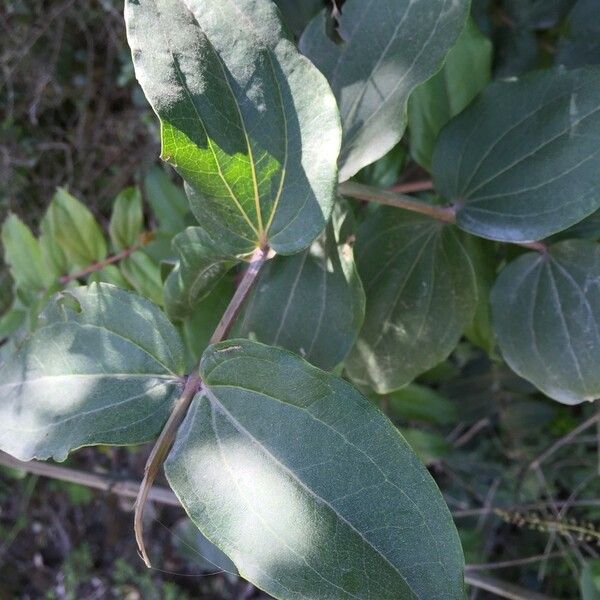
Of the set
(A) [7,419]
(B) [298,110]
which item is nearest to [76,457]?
(A) [7,419]

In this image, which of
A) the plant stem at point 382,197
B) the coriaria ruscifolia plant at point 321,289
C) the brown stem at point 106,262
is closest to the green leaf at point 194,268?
the coriaria ruscifolia plant at point 321,289

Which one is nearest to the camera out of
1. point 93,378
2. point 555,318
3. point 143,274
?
point 93,378

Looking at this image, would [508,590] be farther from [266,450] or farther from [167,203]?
[167,203]

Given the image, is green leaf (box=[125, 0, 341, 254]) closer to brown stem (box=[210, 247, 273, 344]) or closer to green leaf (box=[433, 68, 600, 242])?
brown stem (box=[210, 247, 273, 344])

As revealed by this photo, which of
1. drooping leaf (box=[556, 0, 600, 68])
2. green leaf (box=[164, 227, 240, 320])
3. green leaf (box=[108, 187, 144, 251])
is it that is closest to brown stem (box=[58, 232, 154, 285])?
green leaf (box=[108, 187, 144, 251])

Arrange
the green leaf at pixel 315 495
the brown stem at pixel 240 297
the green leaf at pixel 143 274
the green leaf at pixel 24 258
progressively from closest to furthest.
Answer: the green leaf at pixel 315 495, the brown stem at pixel 240 297, the green leaf at pixel 143 274, the green leaf at pixel 24 258

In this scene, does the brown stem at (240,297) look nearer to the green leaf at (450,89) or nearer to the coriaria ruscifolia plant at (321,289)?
the coriaria ruscifolia plant at (321,289)

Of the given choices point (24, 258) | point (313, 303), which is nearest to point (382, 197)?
point (313, 303)
